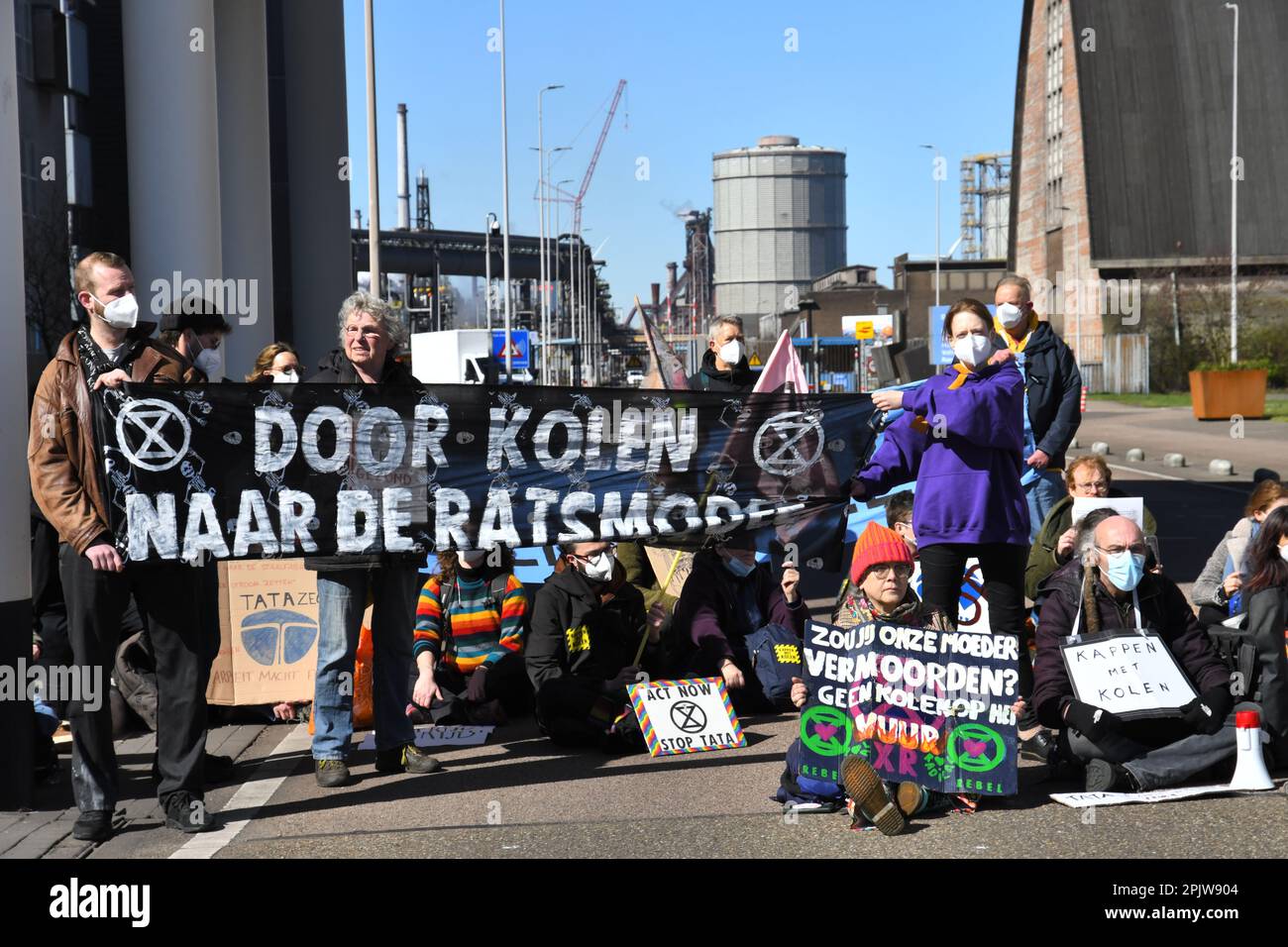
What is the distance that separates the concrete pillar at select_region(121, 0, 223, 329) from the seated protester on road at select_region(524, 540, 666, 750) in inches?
226

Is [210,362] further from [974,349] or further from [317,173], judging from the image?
[317,173]

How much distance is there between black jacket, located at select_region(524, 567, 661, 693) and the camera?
336 inches

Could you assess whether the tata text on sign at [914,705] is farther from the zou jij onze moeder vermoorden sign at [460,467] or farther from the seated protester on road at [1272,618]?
the zou jij onze moeder vermoorden sign at [460,467]

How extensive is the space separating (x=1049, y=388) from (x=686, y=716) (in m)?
3.22

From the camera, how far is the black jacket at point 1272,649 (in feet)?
23.3

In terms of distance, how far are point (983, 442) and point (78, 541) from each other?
4.02 m

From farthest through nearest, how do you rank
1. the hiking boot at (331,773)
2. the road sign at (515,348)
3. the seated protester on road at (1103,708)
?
the road sign at (515,348)
the hiking boot at (331,773)
the seated protester on road at (1103,708)

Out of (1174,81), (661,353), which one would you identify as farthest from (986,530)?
(1174,81)

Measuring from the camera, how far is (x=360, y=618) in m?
7.64

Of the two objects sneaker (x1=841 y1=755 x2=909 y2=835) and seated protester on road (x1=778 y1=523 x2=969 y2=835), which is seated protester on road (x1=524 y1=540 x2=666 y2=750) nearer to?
seated protester on road (x1=778 y1=523 x2=969 y2=835)

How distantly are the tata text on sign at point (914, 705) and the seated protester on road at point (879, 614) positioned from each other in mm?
88

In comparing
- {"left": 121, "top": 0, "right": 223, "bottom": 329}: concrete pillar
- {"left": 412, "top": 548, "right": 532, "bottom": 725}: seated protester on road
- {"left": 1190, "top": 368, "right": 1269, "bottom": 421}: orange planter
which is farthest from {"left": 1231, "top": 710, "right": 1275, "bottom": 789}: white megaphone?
{"left": 1190, "top": 368, "right": 1269, "bottom": 421}: orange planter

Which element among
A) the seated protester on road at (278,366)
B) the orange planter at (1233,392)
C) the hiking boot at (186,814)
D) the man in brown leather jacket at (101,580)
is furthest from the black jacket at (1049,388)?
the orange planter at (1233,392)

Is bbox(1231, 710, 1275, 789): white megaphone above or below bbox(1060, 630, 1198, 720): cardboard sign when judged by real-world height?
below
